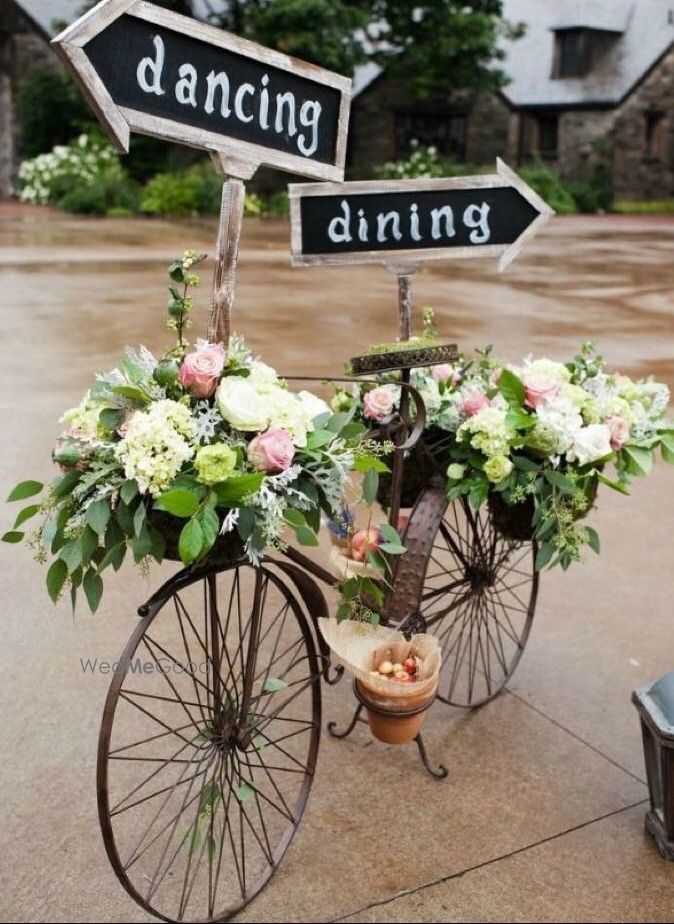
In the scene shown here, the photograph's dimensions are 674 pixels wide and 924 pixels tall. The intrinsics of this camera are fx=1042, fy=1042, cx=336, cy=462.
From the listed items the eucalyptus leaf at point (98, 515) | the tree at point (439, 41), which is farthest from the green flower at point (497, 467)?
the tree at point (439, 41)

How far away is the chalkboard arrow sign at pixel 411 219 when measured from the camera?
2.81 meters

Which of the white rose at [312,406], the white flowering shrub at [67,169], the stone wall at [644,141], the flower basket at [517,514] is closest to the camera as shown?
the white rose at [312,406]

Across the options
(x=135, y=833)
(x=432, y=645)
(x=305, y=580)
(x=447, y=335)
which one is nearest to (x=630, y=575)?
(x=432, y=645)

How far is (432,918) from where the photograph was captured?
2.47m

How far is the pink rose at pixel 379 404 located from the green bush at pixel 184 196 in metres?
19.8

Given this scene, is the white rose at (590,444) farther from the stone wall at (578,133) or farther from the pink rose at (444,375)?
the stone wall at (578,133)

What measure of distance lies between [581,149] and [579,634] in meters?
28.8

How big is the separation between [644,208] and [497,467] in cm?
2894

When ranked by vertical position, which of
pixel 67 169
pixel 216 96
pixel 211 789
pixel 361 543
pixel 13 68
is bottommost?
pixel 211 789

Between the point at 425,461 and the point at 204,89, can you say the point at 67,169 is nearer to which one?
the point at 425,461

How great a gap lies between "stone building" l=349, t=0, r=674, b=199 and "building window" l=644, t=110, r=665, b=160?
3cm

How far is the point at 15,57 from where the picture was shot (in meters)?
26.9

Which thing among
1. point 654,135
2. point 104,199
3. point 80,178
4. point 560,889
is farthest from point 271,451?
point 654,135

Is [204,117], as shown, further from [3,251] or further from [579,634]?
[3,251]
